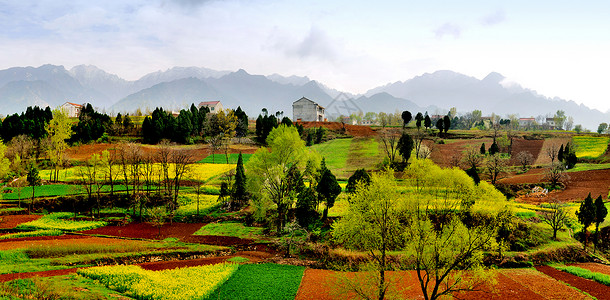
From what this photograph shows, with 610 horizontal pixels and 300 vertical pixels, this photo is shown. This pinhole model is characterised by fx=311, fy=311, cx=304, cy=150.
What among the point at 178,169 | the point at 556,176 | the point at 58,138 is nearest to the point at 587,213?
the point at 556,176

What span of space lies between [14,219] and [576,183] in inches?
3668

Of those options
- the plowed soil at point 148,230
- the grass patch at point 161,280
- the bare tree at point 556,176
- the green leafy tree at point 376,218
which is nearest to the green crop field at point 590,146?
the bare tree at point 556,176

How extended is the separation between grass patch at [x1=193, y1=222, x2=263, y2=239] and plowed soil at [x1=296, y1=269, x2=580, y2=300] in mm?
12546

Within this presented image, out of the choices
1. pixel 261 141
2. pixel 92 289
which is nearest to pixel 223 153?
pixel 261 141

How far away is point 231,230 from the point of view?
41812mm

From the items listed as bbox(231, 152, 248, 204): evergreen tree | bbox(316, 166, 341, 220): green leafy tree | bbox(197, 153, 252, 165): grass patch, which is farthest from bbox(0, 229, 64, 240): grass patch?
bbox(197, 153, 252, 165): grass patch

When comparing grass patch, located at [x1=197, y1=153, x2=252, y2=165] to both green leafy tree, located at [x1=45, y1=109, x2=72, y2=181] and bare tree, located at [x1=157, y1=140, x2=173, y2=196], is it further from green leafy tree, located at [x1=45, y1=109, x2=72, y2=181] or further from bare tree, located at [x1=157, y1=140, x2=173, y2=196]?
green leafy tree, located at [x1=45, y1=109, x2=72, y2=181]

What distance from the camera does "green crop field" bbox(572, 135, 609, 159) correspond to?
80.9 m

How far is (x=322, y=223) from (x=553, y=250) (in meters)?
26.8

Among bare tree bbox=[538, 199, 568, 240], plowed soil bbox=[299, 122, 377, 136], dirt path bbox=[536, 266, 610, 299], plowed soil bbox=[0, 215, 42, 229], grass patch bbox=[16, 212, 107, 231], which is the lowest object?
dirt path bbox=[536, 266, 610, 299]

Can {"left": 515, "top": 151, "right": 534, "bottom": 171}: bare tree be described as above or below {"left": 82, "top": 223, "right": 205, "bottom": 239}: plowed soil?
above

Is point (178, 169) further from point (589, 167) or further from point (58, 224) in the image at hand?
point (589, 167)

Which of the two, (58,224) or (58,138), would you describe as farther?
(58,138)

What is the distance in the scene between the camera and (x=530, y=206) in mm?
48656
